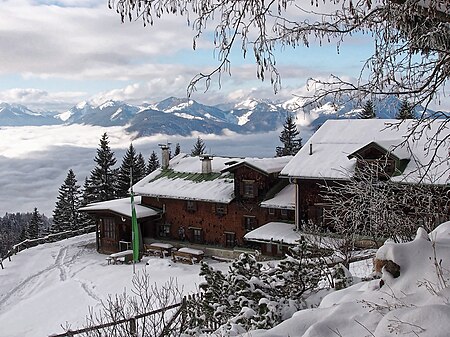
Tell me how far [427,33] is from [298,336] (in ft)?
10.3

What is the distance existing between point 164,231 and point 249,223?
551 centimetres

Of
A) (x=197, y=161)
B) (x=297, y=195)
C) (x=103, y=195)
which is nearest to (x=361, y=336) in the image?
(x=297, y=195)

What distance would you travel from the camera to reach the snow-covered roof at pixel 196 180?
26094 mm

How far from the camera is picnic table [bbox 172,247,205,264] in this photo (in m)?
24.6

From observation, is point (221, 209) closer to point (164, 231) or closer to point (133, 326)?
point (164, 231)

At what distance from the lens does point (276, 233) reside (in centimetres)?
2281

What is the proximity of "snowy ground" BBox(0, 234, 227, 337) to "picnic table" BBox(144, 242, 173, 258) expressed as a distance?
4.41 feet

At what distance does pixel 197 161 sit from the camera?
31.2 meters

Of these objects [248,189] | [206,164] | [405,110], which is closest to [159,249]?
[206,164]

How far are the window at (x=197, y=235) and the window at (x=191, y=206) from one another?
1123 mm

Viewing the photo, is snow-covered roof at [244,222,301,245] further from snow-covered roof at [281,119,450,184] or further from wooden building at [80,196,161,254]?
wooden building at [80,196,161,254]

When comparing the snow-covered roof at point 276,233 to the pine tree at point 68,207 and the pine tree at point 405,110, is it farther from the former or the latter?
the pine tree at point 68,207

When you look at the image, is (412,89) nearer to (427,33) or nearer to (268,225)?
(427,33)

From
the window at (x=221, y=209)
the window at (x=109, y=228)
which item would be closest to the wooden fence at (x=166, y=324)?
the window at (x=221, y=209)
